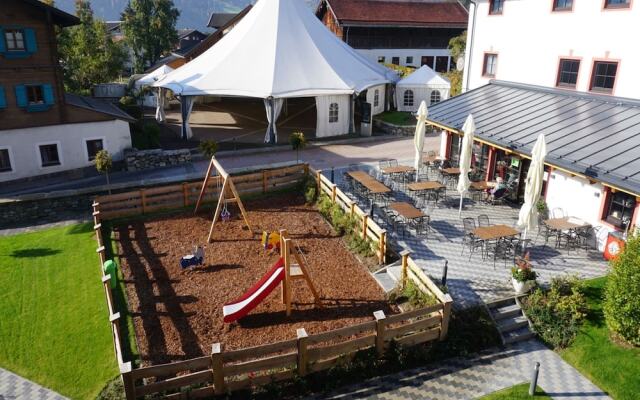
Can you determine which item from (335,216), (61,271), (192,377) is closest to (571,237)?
(335,216)

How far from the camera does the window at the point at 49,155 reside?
2086cm

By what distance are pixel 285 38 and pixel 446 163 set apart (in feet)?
44.2

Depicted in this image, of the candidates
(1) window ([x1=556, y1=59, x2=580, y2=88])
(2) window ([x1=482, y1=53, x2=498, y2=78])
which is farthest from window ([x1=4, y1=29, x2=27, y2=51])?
(1) window ([x1=556, y1=59, x2=580, y2=88])

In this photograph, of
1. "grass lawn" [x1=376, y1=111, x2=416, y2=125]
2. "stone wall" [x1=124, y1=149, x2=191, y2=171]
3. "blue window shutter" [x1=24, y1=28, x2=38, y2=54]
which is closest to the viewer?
"blue window shutter" [x1=24, y1=28, x2=38, y2=54]

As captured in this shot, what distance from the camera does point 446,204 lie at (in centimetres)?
1717

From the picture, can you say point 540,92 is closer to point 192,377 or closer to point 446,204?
Result: point 446,204

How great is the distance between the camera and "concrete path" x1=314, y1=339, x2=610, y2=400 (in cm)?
898

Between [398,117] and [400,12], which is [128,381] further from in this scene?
[400,12]

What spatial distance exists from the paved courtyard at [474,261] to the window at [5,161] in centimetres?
1590

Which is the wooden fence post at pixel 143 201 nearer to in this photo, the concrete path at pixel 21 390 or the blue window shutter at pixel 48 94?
the blue window shutter at pixel 48 94

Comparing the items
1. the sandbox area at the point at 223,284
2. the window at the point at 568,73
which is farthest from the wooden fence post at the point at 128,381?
the window at the point at 568,73

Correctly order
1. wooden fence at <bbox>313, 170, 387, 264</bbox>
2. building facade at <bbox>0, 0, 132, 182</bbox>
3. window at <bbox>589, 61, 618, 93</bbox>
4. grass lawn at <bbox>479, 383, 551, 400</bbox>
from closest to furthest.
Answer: grass lawn at <bbox>479, 383, 551, 400</bbox>
wooden fence at <bbox>313, 170, 387, 264</bbox>
window at <bbox>589, 61, 618, 93</bbox>
building facade at <bbox>0, 0, 132, 182</bbox>

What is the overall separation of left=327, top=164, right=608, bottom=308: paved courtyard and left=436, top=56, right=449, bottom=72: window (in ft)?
Result: 113

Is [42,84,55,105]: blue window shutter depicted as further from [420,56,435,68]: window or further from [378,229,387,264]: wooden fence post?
[420,56,435,68]: window
